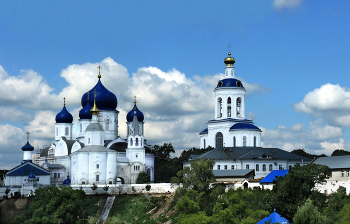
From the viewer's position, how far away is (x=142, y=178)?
53625mm

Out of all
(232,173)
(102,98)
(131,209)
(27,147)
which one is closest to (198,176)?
(232,173)

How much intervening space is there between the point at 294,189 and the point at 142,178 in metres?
20.3

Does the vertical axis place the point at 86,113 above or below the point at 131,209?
above

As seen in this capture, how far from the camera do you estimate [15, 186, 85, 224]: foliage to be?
3941cm

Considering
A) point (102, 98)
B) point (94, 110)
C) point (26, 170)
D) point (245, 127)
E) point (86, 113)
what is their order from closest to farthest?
point (26, 170) → point (94, 110) → point (86, 113) → point (245, 127) → point (102, 98)

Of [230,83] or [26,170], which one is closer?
[26,170]

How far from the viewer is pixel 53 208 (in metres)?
40.2

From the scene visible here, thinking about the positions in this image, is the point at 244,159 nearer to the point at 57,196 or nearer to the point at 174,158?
the point at 174,158

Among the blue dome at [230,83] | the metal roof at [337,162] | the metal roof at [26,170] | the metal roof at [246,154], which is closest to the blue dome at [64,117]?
the metal roof at [26,170]

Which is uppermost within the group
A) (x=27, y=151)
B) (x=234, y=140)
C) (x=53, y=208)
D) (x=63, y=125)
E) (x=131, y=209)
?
(x=63, y=125)

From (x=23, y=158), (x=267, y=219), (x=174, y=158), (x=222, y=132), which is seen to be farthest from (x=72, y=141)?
(x=267, y=219)

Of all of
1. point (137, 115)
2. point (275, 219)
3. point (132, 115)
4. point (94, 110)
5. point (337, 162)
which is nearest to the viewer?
point (275, 219)

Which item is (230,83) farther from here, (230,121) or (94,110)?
(94,110)

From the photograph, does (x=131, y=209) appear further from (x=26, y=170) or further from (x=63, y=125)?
(x=63, y=125)
